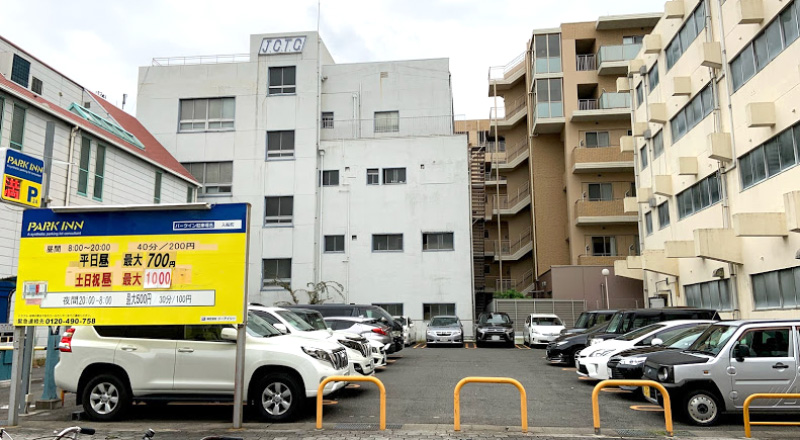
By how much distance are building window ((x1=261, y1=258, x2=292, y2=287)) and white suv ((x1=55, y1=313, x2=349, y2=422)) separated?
74.0ft

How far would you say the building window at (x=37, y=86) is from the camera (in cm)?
2323

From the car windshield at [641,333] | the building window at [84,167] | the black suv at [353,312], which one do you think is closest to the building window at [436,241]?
the black suv at [353,312]

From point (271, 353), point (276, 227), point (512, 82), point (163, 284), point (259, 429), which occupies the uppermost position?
point (512, 82)

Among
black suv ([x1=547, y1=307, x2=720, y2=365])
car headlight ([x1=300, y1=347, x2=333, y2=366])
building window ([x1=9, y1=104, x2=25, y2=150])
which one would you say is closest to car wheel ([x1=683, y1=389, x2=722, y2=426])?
car headlight ([x1=300, y1=347, x2=333, y2=366])

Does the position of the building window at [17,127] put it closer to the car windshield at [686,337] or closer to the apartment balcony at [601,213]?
the car windshield at [686,337]

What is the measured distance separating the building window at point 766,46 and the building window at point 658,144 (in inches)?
289

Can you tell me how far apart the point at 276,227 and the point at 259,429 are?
24561 mm

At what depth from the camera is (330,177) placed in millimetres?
33250

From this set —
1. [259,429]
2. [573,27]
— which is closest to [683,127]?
[573,27]

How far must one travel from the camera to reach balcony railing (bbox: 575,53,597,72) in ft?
120

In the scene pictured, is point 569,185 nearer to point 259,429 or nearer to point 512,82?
point 512,82

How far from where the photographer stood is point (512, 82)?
41.8m

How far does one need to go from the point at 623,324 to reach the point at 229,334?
36.6 ft

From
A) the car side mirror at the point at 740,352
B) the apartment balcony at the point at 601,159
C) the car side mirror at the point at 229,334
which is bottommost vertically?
the car side mirror at the point at 740,352
